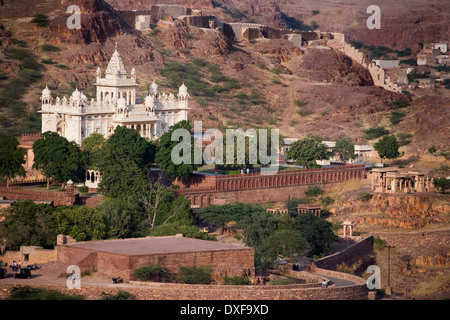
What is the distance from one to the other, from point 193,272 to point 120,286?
4781 millimetres

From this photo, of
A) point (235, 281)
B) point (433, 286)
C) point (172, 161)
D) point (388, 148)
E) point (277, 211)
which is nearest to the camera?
point (235, 281)

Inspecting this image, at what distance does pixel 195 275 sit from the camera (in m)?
69.4

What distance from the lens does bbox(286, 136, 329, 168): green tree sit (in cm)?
10838

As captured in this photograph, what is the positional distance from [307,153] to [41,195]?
90.6 ft

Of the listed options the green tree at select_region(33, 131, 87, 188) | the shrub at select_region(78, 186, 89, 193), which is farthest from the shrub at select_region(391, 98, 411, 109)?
the shrub at select_region(78, 186, 89, 193)

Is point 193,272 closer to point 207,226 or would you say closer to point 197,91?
point 207,226

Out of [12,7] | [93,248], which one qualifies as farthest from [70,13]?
[93,248]

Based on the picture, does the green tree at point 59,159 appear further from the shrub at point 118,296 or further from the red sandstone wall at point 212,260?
the shrub at point 118,296

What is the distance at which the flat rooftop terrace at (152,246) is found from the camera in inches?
2766

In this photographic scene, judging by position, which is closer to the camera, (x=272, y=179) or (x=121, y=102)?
(x=121, y=102)

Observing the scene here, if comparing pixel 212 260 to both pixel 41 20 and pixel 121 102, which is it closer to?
pixel 121 102

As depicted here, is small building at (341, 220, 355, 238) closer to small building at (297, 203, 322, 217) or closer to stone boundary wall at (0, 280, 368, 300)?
small building at (297, 203, 322, 217)

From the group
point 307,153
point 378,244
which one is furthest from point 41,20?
point 378,244
